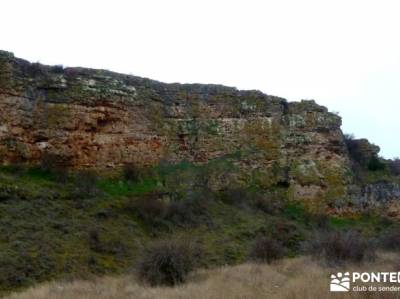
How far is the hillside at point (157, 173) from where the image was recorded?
1429 centimetres

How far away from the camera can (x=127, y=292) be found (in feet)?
33.0

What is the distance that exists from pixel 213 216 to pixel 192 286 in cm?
774

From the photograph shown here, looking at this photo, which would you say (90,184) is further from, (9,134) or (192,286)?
(192,286)

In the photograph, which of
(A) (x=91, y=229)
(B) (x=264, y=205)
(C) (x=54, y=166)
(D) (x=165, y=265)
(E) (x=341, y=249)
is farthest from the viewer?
(B) (x=264, y=205)

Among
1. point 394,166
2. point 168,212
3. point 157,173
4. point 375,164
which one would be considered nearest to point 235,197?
point 157,173

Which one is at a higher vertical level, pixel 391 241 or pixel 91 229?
pixel 91 229

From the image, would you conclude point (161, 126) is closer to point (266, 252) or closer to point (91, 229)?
point (91, 229)

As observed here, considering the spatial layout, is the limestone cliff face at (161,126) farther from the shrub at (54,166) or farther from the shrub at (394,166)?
the shrub at (394,166)

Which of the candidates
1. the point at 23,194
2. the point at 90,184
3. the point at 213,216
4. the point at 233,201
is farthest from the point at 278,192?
the point at 23,194

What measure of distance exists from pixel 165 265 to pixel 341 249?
4.03 metres

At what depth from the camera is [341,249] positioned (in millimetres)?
12703

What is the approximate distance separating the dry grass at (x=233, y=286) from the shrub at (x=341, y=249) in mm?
382

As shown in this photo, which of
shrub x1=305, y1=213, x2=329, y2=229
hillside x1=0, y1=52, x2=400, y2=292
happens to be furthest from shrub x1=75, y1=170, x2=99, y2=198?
shrub x1=305, y1=213, x2=329, y2=229

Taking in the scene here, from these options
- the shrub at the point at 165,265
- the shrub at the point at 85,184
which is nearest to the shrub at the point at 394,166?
the shrub at the point at 85,184
